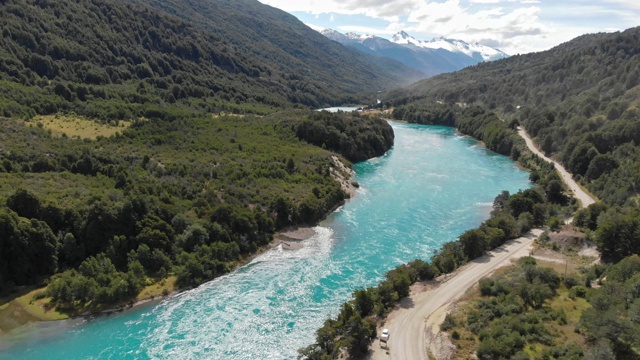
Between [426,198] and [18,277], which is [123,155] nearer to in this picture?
[18,277]

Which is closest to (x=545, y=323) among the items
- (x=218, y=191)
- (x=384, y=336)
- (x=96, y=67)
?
(x=384, y=336)

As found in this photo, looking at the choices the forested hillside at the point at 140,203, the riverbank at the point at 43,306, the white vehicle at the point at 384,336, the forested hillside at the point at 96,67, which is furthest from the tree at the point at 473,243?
the forested hillside at the point at 96,67

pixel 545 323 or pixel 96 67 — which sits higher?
pixel 96 67

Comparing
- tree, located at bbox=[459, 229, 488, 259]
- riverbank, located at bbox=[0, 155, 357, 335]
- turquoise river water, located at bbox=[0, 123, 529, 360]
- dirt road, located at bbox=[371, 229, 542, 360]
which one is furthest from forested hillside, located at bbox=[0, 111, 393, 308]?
tree, located at bbox=[459, 229, 488, 259]

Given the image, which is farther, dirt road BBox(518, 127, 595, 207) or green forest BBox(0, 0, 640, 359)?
dirt road BBox(518, 127, 595, 207)

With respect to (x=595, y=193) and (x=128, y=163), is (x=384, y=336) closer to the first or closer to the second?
(x=128, y=163)

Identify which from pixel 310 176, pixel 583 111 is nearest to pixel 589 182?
pixel 583 111

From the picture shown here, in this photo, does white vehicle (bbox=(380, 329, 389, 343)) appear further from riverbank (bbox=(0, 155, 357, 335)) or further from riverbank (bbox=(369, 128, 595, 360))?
riverbank (bbox=(0, 155, 357, 335))
